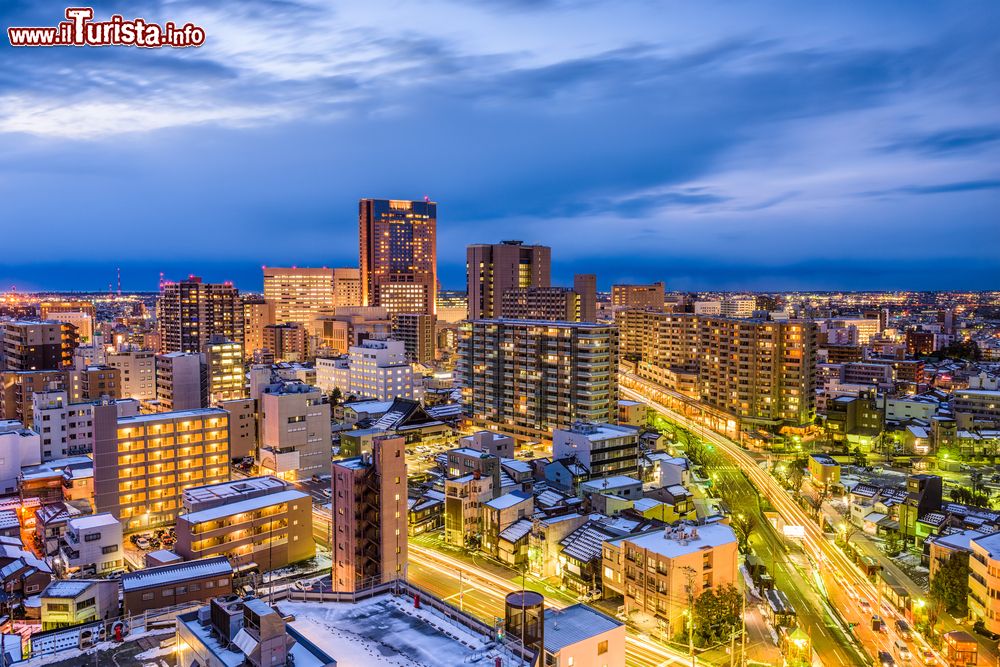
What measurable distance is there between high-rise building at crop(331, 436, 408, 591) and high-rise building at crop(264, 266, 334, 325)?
10399 centimetres

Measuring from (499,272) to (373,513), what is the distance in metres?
67.2

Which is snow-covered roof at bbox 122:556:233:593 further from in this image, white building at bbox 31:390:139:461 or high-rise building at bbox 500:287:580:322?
high-rise building at bbox 500:287:580:322

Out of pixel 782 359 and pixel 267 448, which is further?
pixel 782 359

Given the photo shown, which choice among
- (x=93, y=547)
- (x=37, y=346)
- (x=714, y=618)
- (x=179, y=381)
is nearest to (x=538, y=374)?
(x=179, y=381)

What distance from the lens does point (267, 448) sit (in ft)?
130

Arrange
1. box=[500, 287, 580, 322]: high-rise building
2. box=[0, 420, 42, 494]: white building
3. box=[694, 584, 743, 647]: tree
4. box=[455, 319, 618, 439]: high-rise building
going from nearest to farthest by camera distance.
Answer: box=[694, 584, 743, 647]: tree < box=[0, 420, 42, 494]: white building < box=[455, 319, 618, 439]: high-rise building < box=[500, 287, 580, 322]: high-rise building

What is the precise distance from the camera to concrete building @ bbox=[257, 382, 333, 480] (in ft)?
127

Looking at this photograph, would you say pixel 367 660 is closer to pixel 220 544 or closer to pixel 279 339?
pixel 220 544

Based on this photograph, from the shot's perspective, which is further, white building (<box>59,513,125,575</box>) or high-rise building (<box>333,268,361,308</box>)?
high-rise building (<box>333,268,361,308</box>)

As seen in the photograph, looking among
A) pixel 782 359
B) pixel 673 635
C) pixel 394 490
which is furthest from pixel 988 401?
pixel 394 490

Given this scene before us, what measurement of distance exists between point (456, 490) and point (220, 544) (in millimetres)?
9424

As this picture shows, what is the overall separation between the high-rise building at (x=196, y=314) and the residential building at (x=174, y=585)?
211 feet

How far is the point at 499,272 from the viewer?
8944 centimetres

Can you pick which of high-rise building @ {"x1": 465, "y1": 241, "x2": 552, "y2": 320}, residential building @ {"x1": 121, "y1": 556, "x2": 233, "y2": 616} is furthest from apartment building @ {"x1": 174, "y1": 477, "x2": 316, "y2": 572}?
high-rise building @ {"x1": 465, "y1": 241, "x2": 552, "y2": 320}
